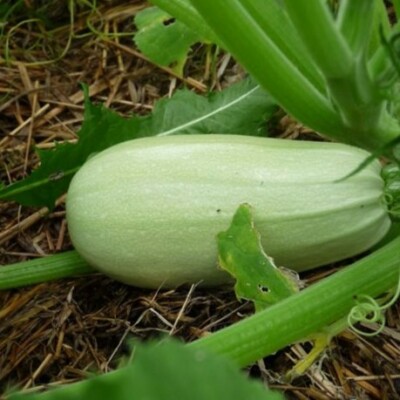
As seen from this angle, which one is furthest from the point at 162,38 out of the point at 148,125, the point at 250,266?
the point at 250,266

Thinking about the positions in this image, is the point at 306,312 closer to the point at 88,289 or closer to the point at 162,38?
the point at 88,289

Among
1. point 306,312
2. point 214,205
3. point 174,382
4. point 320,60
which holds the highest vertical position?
point 174,382

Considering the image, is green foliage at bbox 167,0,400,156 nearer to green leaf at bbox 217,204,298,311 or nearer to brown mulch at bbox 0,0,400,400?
green leaf at bbox 217,204,298,311

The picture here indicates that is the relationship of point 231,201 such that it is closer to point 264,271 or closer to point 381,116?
point 264,271

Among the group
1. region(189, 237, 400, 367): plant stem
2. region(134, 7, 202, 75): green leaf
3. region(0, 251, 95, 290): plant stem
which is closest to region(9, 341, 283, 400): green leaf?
region(189, 237, 400, 367): plant stem

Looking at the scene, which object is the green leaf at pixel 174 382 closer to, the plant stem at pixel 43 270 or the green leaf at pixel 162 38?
the plant stem at pixel 43 270

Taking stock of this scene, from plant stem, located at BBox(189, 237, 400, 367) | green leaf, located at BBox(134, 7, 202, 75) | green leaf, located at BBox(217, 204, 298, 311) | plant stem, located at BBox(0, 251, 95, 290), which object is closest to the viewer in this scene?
plant stem, located at BBox(189, 237, 400, 367)
